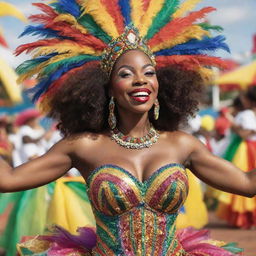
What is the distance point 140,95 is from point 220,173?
0.68 m

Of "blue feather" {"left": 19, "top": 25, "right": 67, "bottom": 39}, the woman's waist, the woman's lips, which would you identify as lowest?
the woman's waist

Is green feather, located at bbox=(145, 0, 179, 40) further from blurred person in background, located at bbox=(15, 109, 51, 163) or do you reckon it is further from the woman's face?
blurred person in background, located at bbox=(15, 109, 51, 163)

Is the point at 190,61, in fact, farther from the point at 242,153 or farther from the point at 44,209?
the point at 242,153

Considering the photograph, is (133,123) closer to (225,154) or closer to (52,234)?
(52,234)

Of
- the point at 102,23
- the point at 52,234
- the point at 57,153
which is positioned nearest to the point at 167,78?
the point at 102,23

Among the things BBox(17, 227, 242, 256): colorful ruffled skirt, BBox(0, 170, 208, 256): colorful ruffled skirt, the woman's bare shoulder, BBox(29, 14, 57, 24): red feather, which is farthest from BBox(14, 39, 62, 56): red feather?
BBox(0, 170, 208, 256): colorful ruffled skirt

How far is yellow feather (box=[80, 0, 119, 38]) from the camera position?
14.0 ft

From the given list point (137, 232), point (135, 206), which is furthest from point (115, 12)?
point (137, 232)

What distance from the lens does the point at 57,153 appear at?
4055 millimetres

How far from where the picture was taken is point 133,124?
412 centimetres

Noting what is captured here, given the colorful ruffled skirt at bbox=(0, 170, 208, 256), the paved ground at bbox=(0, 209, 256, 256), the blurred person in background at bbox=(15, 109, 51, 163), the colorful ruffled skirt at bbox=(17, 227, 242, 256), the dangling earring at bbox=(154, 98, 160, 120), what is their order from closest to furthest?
the dangling earring at bbox=(154, 98, 160, 120) → the colorful ruffled skirt at bbox=(17, 227, 242, 256) → the colorful ruffled skirt at bbox=(0, 170, 208, 256) → the paved ground at bbox=(0, 209, 256, 256) → the blurred person in background at bbox=(15, 109, 51, 163)

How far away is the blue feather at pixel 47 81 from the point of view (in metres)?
4.35

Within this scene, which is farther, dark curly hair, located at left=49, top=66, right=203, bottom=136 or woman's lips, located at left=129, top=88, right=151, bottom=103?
dark curly hair, located at left=49, top=66, right=203, bottom=136

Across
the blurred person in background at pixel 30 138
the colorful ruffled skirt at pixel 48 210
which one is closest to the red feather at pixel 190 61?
the colorful ruffled skirt at pixel 48 210
